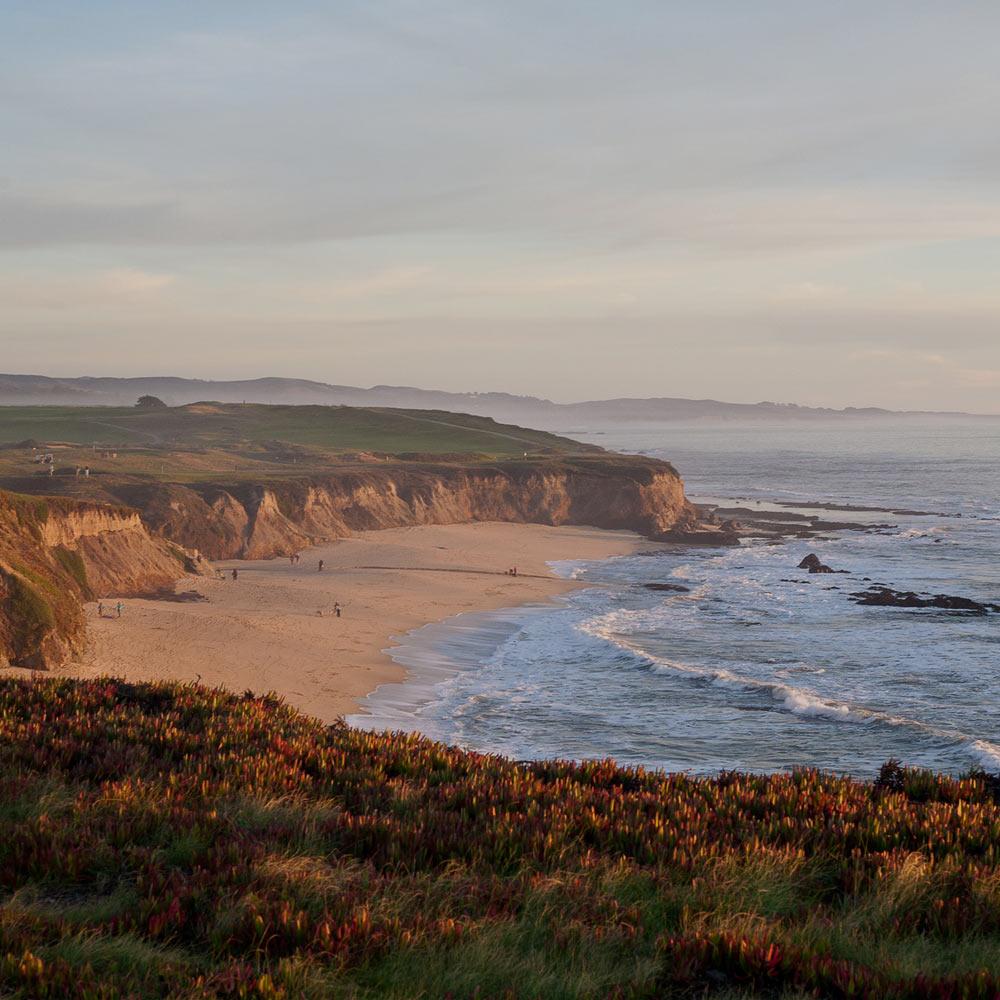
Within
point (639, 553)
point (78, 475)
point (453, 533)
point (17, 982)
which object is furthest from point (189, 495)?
point (17, 982)

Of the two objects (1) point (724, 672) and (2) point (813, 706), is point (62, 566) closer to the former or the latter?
(1) point (724, 672)

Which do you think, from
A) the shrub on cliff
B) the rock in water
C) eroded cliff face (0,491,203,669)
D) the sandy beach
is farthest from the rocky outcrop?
→ the shrub on cliff

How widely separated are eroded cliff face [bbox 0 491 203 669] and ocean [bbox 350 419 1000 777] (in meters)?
10.3

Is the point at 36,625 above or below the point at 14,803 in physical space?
below

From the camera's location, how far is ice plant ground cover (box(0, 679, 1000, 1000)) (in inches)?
255

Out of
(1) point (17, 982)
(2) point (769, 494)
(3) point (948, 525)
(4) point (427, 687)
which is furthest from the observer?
(2) point (769, 494)

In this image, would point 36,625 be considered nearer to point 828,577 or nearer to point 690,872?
point 690,872

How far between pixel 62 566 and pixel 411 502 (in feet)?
147

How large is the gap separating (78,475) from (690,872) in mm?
63151

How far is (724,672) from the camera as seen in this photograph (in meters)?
35.4

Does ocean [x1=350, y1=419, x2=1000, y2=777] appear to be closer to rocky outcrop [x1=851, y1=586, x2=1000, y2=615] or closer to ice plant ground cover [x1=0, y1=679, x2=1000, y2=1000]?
rocky outcrop [x1=851, y1=586, x2=1000, y2=615]

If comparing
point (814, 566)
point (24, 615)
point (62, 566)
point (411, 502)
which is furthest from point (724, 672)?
point (411, 502)

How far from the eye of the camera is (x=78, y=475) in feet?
213

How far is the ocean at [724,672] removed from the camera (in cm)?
2683
